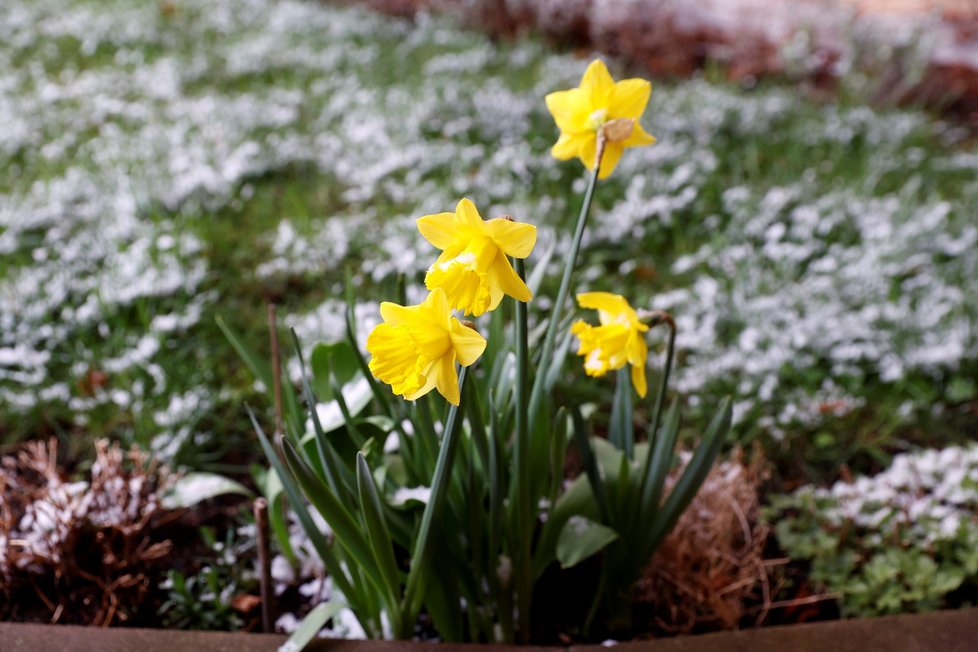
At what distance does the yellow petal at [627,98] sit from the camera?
45.9 inches

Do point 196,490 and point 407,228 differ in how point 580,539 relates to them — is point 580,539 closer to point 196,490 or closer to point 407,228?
point 196,490

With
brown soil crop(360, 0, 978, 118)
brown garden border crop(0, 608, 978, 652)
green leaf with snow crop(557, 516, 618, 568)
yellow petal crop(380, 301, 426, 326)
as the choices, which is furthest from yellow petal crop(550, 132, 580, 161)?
brown soil crop(360, 0, 978, 118)

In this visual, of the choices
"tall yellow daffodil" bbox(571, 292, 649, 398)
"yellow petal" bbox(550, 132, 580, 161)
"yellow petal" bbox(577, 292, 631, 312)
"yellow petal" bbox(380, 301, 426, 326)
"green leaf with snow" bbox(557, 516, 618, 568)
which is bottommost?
"green leaf with snow" bbox(557, 516, 618, 568)

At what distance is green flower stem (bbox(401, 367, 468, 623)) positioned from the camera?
1.10 meters

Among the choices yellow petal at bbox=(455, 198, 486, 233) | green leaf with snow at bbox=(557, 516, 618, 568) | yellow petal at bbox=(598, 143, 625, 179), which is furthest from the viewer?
green leaf with snow at bbox=(557, 516, 618, 568)

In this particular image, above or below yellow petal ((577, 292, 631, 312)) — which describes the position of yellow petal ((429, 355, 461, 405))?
above

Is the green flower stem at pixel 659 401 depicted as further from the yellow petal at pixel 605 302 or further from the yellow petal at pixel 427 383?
the yellow petal at pixel 427 383

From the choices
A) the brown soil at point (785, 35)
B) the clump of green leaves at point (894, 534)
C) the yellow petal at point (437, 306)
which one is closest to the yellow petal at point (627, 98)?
the yellow petal at point (437, 306)

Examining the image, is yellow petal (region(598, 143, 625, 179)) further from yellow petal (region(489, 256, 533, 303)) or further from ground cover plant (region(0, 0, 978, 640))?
ground cover plant (region(0, 0, 978, 640))

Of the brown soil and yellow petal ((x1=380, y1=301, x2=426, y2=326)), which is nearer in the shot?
yellow petal ((x1=380, y1=301, x2=426, y2=326))

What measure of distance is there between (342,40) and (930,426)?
4144mm

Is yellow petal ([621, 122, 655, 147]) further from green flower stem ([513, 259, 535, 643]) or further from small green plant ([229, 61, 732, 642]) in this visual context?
green flower stem ([513, 259, 535, 643])

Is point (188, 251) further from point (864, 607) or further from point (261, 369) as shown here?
point (864, 607)

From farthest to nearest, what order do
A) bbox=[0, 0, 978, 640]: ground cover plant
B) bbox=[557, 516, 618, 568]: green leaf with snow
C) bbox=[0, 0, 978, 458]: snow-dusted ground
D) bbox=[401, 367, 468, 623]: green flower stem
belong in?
bbox=[0, 0, 978, 458]: snow-dusted ground, bbox=[0, 0, 978, 640]: ground cover plant, bbox=[557, 516, 618, 568]: green leaf with snow, bbox=[401, 367, 468, 623]: green flower stem
